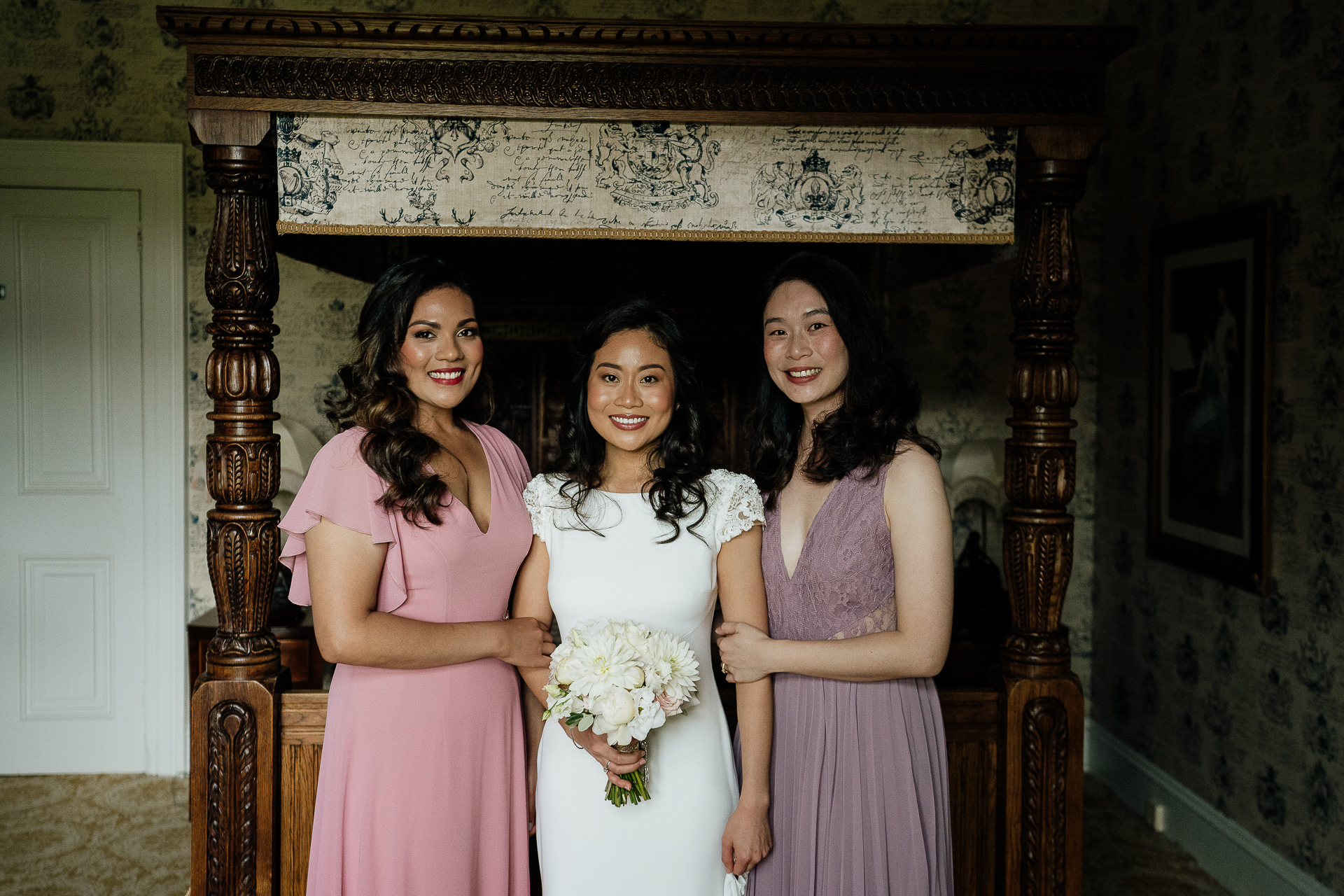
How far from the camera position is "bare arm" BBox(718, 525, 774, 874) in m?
2.05

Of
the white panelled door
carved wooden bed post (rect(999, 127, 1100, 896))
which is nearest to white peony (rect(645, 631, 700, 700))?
carved wooden bed post (rect(999, 127, 1100, 896))

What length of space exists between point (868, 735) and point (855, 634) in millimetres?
214

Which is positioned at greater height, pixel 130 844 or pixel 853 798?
pixel 853 798

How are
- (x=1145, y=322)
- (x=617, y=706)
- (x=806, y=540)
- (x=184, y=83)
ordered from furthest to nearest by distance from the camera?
(x=184, y=83), (x=1145, y=322), (x=806, y=540), (x=617, y=706)

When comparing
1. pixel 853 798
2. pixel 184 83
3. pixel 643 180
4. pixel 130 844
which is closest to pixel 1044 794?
pixel 853 798

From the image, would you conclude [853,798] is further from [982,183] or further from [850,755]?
[982,183]

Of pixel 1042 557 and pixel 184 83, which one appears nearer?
pixel 1042 557

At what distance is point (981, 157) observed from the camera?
2457 mm

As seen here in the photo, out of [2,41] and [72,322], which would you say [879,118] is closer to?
[72,322]

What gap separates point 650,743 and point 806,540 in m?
0.54

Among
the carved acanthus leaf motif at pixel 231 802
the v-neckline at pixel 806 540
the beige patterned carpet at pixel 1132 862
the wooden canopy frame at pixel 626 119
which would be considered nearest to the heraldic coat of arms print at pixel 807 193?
the wooden canopy frame at pixel 626 119

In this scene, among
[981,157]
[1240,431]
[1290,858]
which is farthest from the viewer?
[1240,431]

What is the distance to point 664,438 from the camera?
87.0 inches

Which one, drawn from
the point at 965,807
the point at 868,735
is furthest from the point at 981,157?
the point at 965,807
